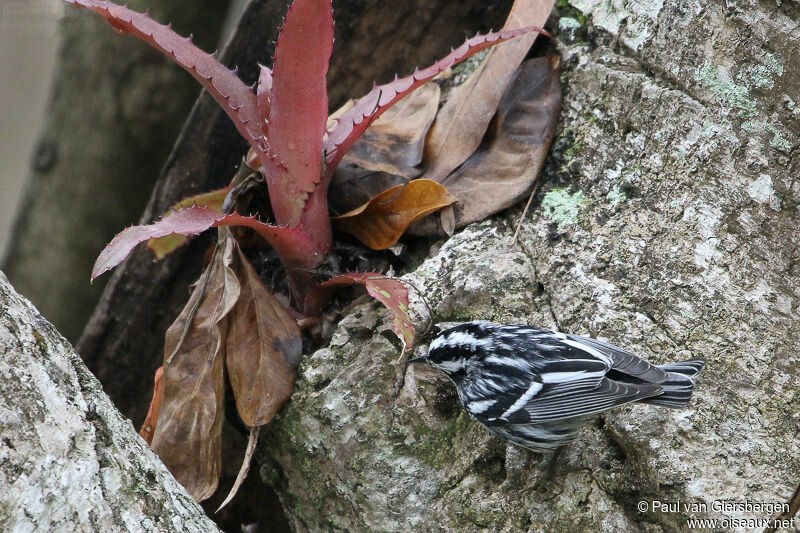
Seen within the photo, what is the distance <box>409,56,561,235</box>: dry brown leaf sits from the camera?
2818 millimetres

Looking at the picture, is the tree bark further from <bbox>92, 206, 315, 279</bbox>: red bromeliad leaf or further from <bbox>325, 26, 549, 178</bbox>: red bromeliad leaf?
<bbox>92, 206, 315, 279</bbox>: red bromeliad leaf

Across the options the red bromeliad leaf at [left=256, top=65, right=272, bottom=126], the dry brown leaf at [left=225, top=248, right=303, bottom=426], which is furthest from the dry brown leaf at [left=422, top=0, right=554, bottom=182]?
the dry brown leaf at [left=225, top=248, right=303, bottom=426]

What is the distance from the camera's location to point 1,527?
5.10 ft

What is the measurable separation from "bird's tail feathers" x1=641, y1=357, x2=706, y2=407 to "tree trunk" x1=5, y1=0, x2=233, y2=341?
9.78 feet

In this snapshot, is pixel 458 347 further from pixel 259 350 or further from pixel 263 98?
pixel 263 98

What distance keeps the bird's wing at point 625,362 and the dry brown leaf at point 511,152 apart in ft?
2.15

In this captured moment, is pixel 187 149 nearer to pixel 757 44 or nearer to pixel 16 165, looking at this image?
pixel 757 44

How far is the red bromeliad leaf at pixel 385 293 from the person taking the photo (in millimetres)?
2369

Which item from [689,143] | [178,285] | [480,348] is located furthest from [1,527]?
[689,143]

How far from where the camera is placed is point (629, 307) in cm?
251

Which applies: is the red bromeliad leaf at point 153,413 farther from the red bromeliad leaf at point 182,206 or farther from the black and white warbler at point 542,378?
the black and white warbler at point 542,378

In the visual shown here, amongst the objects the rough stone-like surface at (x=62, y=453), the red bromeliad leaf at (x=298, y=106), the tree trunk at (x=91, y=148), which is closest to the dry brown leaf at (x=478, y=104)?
the red bromeliad leaf at (x=298, y=106)

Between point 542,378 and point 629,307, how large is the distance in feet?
1.23

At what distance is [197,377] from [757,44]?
2.26 meters
